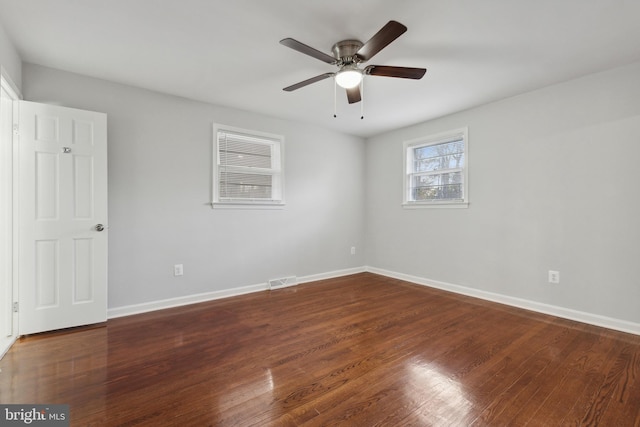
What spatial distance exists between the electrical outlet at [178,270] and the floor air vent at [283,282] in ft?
3.93

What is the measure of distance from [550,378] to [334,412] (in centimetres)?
151

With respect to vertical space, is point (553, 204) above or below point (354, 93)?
below

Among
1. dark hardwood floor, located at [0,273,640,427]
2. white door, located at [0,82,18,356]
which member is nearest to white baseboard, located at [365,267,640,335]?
dark hardwood floor, located at [0,273,640,427]

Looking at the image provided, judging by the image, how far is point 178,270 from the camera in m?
3.43

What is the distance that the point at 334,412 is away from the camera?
5.20ft

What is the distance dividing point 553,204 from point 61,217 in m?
4.98

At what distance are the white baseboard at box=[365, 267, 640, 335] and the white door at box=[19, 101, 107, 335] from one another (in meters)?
4.09

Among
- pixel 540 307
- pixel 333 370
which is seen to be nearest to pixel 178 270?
pixel 333 370

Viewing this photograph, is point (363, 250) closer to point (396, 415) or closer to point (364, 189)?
point (364, 189)

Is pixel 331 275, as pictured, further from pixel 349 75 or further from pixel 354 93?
pixel 349 75

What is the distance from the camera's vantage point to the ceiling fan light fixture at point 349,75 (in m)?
2.35

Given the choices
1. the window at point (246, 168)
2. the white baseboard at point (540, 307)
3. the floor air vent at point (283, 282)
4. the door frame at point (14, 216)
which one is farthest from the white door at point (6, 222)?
the white baseboard at point (540, 307)

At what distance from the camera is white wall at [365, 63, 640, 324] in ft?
8.90

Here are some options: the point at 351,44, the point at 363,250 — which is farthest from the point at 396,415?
the point at 363,250
